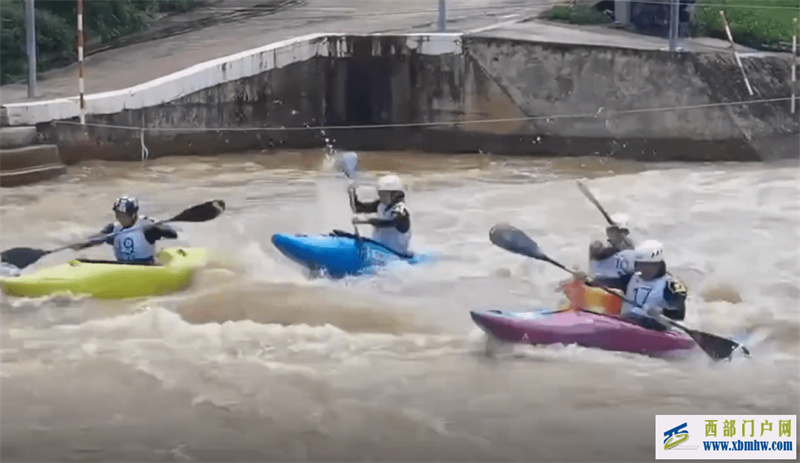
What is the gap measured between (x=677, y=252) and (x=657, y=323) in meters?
3.12

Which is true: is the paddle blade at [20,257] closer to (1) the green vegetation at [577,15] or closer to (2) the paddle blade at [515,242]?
(2) the paddle blade at [515,242]

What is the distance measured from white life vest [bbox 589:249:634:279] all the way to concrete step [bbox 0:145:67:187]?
18.8 ft

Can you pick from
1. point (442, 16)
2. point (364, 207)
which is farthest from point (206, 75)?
point (364, 207)

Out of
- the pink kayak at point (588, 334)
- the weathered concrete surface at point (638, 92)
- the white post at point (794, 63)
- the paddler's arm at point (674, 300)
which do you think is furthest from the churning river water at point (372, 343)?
the white post at point (794, 63)

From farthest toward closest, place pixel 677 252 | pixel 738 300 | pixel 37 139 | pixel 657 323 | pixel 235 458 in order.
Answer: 1. pixel 37 139
2. pixel 677 252
3. pixel 738 300
4. pixel 657 323
5. pixel 235 458

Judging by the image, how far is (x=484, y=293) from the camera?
830 cm

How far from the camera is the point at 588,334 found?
6504 millimetres

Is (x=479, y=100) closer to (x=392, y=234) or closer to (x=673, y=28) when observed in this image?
(x=673, y=28)

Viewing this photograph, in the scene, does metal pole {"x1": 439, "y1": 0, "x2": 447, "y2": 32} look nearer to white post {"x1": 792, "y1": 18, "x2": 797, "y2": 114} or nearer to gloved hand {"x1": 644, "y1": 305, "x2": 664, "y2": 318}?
white post {"x1": 792, "y1": 18, "x2": 797, "y2": 114}

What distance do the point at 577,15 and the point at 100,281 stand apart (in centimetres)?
859

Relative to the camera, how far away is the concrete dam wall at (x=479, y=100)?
1295 centimetres

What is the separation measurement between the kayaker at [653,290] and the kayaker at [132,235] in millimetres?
2904

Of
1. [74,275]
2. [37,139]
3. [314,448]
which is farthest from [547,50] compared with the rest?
[314,448]

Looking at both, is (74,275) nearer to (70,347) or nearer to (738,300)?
(70,347)
